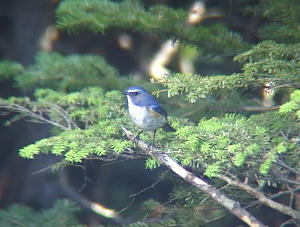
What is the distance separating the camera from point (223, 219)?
438 centimetres

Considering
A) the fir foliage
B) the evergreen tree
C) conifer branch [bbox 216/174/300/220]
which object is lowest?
conifer branch [bbox 216/174/300/220]

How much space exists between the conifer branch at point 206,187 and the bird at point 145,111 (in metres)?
0.72

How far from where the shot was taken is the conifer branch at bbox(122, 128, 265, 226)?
3596 mm

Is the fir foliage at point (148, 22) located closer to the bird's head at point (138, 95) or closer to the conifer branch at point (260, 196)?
the bird's head at point (138, 95)

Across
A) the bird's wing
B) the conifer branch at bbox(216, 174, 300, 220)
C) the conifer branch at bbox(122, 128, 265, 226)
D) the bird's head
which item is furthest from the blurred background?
the conifer branch at bbox(216, 174, 300, 220)

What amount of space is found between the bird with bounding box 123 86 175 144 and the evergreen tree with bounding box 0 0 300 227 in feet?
0.29

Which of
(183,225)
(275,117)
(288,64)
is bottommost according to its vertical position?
(183,225)

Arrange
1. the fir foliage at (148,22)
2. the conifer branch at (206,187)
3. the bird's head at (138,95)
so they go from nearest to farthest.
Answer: the conifer branch at (206,187) < the fir foliage at (148,22) < the bird's head at (138,95)

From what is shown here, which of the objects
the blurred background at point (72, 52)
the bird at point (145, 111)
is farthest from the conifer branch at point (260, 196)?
the blurred background at point (72, 52)

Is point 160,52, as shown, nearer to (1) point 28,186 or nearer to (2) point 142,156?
(1) point 28,186

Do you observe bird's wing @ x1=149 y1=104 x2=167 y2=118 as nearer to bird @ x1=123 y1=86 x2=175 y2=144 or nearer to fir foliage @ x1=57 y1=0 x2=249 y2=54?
bird @ x1=123 y1=86 x2=175 y2=144

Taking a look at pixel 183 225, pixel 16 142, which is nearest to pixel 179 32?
pixel 183 225

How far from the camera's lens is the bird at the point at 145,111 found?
16.1ft

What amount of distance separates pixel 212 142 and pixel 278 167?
1.32 ft
